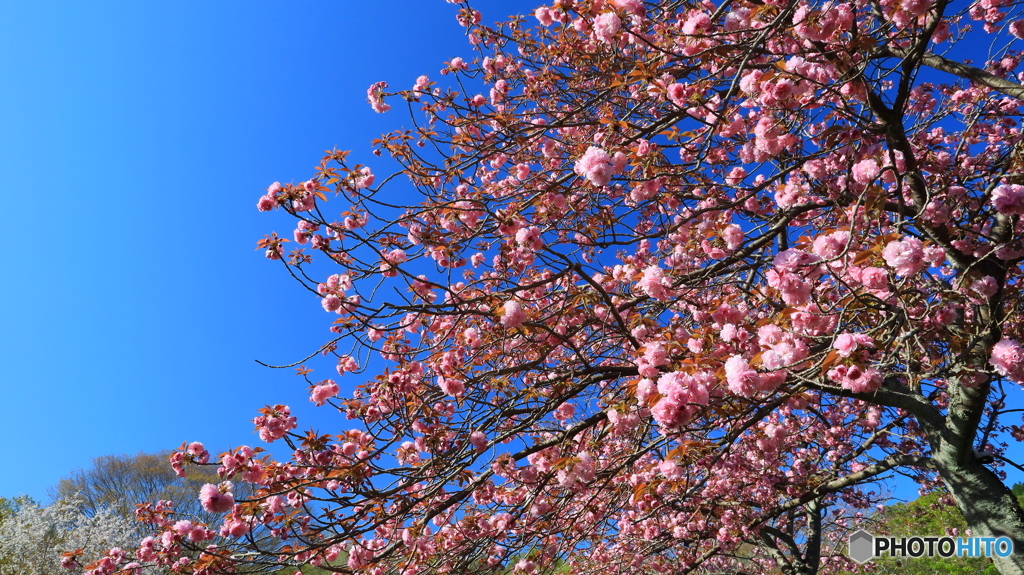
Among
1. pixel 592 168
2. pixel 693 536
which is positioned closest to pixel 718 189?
pixel 592 168

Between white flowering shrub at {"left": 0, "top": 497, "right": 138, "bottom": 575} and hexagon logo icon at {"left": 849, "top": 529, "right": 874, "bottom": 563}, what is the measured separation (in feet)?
52.2

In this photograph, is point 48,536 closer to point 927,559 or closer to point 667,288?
point 667,288

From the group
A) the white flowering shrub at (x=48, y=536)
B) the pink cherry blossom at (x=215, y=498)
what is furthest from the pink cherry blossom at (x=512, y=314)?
the white flowering shrub at (x=48, y=536)

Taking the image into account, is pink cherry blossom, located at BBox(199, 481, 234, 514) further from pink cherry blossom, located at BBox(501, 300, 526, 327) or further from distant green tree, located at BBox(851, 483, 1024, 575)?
distant green tree, located at BBox(851, 483, 1024, 575)

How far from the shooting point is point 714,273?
3.95 m

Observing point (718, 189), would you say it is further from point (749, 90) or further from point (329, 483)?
point (329, 483)

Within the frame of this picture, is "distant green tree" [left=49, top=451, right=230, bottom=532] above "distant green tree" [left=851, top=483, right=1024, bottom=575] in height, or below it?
above

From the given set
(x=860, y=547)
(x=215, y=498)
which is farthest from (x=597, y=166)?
(x=860, y=547)

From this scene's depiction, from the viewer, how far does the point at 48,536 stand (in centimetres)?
1501

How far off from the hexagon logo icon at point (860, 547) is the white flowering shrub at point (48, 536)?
1591 centimetres

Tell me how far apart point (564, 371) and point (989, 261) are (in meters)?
3.06

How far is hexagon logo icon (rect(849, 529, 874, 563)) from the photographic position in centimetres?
827

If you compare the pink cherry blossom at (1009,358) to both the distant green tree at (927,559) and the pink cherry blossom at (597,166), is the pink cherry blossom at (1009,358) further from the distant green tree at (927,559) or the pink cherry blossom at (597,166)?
the distant green tree at (927,559)

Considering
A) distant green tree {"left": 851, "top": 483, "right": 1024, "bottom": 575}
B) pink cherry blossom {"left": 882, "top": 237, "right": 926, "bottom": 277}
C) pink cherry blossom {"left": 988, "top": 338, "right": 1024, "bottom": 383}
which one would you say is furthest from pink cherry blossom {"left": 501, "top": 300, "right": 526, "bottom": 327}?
distant green tree {"left": 851, "top": 483, "right": 1024, "bottom": 575}
